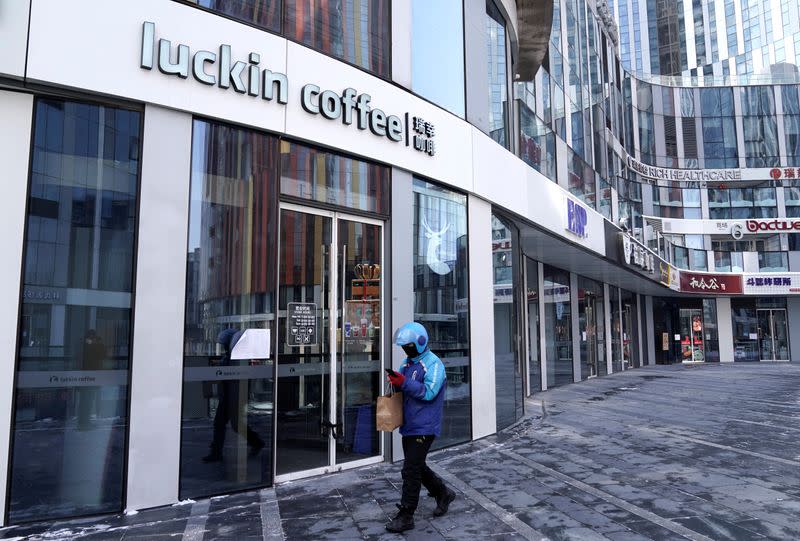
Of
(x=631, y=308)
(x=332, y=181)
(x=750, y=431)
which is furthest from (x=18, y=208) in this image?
(x=631, y=308)

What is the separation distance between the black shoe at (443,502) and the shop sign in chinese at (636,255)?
49.7 ft

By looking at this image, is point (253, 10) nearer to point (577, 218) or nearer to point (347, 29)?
point (347, 29)

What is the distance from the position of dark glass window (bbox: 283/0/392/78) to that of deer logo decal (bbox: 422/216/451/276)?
7.12 ft

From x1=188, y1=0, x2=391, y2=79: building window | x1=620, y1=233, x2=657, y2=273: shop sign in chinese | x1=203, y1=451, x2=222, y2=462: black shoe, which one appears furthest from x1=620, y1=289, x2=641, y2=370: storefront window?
x1=203, y1=451, x2=222, y2=462: black shoe

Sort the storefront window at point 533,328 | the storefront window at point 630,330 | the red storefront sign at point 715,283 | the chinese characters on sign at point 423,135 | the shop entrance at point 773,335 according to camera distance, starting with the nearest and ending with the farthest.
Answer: the chinese characters on sign at point 423,135 → the storefront window at point 533,328 → the storefront window at point 630,330 → the red storefront sign at point 715,283 → the shop entrance at point 773,335

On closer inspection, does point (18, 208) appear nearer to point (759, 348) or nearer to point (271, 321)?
point (271, 321)

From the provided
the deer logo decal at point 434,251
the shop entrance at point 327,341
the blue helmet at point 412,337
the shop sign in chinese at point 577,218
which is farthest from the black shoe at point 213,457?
the shop sign in chinese at point 577,218

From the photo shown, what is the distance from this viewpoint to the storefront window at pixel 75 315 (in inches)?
192

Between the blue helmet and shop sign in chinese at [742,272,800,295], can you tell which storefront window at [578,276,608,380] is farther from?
the blue helmet

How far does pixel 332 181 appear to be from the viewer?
695 centimetres

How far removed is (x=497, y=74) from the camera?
1041cm

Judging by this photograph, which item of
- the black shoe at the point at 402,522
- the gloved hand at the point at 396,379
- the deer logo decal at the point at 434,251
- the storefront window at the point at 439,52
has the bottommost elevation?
the black shoe at the point at 402,522

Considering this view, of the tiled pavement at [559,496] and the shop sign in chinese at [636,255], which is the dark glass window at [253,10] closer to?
the tiled pavement at [559,496]

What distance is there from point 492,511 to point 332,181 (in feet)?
13.1
